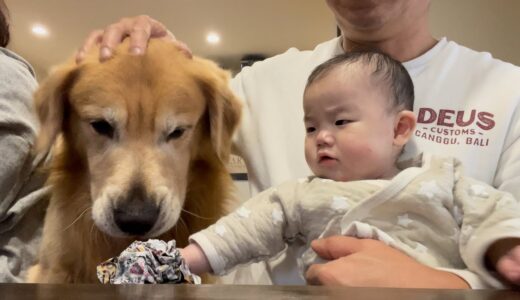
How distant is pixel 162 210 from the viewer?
1.17m

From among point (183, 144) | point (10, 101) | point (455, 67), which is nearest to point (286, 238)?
point (183, 144)

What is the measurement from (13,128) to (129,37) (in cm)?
32

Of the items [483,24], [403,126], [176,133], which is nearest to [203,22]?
[483,24]

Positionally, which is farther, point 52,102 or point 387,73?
point 52,102

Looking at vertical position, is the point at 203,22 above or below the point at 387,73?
above

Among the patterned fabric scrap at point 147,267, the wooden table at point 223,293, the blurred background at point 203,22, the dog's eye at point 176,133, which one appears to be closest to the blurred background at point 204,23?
the blurred background at point 203,22

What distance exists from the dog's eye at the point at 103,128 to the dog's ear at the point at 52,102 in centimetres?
9

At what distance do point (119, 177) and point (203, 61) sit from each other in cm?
38

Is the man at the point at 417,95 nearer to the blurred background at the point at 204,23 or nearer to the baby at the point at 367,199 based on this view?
the baby at the point at 367,199

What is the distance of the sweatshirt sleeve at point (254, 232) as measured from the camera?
0.89 meters

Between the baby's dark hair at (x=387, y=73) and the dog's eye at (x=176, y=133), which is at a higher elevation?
the baby's dark hair at (x=387, y=73)

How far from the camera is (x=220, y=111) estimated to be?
4.33 ft

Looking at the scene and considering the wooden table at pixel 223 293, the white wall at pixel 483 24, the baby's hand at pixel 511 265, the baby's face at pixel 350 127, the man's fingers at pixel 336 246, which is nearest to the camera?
the wooden table at pixel 223 293

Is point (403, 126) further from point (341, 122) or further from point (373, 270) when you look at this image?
point (373, 270)
